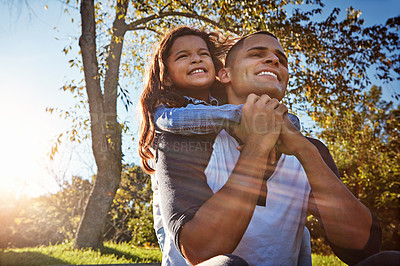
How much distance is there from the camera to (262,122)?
4.24 ft

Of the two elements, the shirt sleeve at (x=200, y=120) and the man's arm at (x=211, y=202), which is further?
the shirt sleeve at (x=200, y=120)

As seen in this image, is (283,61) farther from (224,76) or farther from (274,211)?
(274,211)

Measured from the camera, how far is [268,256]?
127cm

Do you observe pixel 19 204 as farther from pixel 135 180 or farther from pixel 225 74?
pixel 225 74

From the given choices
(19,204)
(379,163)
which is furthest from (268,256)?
(19,204)

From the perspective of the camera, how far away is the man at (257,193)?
1.05 meters

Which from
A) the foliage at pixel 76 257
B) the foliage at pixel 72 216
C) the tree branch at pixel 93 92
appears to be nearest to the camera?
the foliage at pixel 76 257

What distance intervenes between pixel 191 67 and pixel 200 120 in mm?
494

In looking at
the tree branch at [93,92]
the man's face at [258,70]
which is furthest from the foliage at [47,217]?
the man's face at [258,70]

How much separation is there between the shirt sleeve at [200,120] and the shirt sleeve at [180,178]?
→ 43 millimetres

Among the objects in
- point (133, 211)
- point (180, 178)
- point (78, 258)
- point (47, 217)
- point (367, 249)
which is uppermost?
point (180, 178)

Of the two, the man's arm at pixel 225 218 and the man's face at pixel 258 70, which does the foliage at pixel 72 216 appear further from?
the man's arm at pixel 225 218

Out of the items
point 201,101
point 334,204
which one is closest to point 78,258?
point 201,101

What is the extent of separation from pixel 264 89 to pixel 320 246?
9.39m
